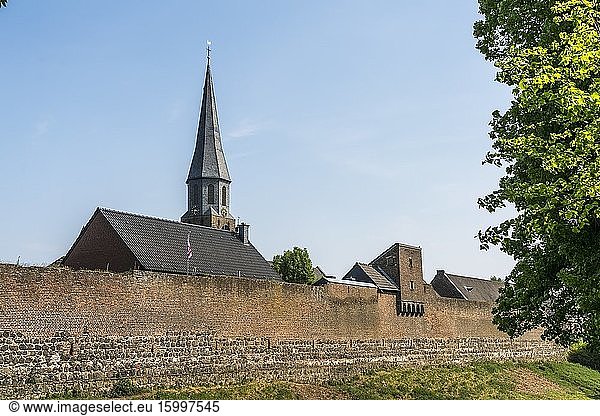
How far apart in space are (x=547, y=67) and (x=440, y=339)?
78.1 ft

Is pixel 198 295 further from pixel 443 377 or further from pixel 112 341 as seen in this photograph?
pixel 443 377

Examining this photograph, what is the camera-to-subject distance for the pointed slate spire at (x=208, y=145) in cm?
5456

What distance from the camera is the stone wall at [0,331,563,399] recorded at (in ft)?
61.5

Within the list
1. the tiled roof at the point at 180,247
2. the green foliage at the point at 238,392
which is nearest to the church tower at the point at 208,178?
the tiled roof at the point at 180,247

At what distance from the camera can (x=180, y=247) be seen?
27.1 meters

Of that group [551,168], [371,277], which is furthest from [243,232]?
[551,168]

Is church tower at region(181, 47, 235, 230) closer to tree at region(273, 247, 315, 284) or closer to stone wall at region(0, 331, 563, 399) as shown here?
tree at region(273, 247, 315, 284)

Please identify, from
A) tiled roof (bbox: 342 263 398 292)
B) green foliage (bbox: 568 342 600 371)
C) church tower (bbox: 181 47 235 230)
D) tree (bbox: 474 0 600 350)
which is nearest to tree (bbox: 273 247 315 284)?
tiled roof (bbox: 342 263 398 292)

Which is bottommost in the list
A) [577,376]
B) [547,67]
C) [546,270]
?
[577,376]

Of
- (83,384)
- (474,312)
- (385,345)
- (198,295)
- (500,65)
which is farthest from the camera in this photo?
(474,312)

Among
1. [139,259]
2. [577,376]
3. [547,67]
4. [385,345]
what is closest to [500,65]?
[547,67]

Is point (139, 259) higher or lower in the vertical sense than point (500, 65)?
lower

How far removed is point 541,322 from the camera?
13.7 m

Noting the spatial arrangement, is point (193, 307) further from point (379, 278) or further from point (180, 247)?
point (379, 278)
